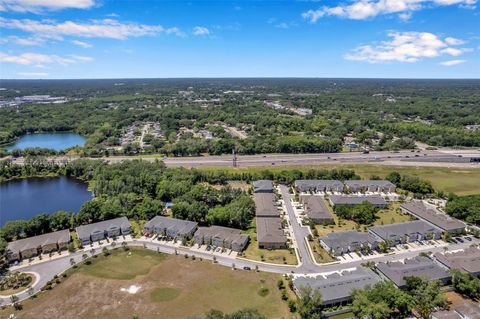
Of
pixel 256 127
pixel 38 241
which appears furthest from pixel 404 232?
pixel 256 127

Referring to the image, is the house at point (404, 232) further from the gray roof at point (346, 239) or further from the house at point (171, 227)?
the house at point (171, 227)

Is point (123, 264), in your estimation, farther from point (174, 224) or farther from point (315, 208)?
point (315, 208)

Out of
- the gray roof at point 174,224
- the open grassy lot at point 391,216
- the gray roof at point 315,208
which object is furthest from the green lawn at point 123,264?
the open grassy lot at point 391,216

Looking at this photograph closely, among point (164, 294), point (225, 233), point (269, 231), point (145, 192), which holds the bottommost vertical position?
point (164, 294)

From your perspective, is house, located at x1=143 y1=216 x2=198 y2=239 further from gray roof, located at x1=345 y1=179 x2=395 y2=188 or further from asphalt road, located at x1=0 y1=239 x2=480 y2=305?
gray roof, located at x1=345 y1=179 x2=395 y2=188

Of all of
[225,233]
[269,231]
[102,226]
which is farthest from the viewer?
[102,226]

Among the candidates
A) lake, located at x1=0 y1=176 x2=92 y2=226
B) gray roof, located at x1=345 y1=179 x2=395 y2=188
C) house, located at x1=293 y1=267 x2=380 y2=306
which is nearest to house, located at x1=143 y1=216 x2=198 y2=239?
house, located at x1=293 y1=267 x2=380 y2=306

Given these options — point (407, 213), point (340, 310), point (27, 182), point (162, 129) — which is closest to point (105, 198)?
point (27, 182)
